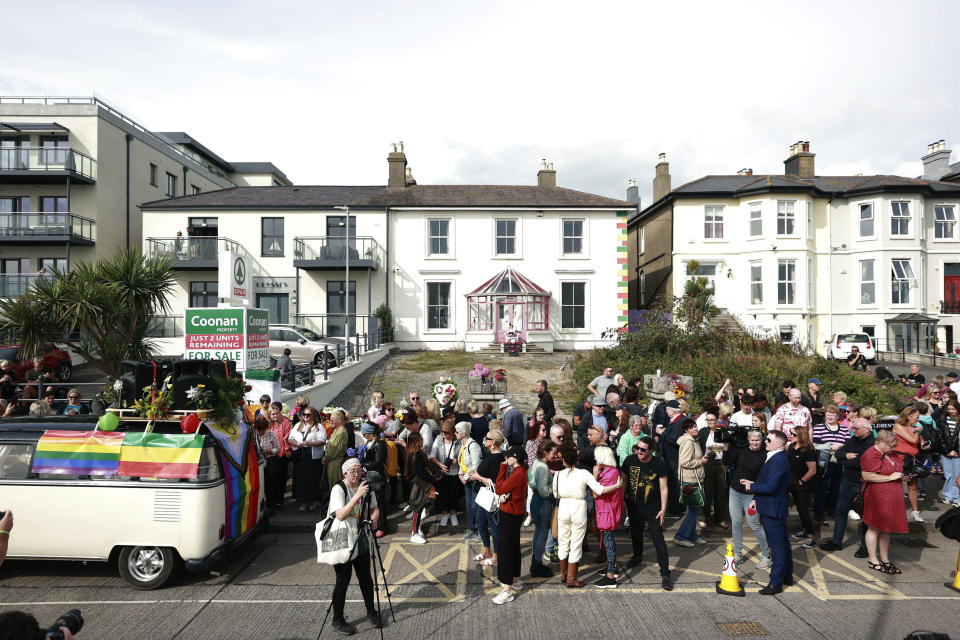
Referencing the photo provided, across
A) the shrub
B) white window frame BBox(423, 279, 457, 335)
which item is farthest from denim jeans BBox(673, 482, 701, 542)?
white window frame BBox(423, 279, 457, 335)

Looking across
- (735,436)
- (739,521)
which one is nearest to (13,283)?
(735,436)

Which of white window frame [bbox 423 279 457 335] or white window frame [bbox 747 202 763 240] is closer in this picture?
white window frame [bbox 423 279 457 335]

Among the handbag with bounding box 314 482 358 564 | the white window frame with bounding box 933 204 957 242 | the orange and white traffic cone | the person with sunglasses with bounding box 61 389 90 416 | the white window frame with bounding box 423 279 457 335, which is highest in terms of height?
the white window frame with bounding box 933 204 957 242

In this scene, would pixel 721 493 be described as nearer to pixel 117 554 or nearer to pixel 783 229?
pixel 117 554

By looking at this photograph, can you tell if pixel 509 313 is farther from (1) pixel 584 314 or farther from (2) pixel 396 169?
(2) pixel 396 169

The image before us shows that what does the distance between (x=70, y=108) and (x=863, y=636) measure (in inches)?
1278

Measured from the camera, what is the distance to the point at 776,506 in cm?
611

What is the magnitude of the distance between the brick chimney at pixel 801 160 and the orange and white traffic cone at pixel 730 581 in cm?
3052

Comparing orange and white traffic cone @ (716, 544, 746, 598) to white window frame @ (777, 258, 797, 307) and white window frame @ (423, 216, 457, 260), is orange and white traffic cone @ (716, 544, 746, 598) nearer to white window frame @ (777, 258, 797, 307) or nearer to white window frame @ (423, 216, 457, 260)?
white window frame @ (423, 216, 457, 260)

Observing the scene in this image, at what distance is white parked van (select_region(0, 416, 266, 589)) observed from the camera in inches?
232

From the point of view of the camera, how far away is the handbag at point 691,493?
723 cm

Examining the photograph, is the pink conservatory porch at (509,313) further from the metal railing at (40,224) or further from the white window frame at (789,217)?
the metal railing at (40,224)

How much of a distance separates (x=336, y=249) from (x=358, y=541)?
72.5 ft

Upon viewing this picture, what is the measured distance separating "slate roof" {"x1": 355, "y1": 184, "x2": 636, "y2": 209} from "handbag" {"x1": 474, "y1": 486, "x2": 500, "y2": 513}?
21455 millimetres
